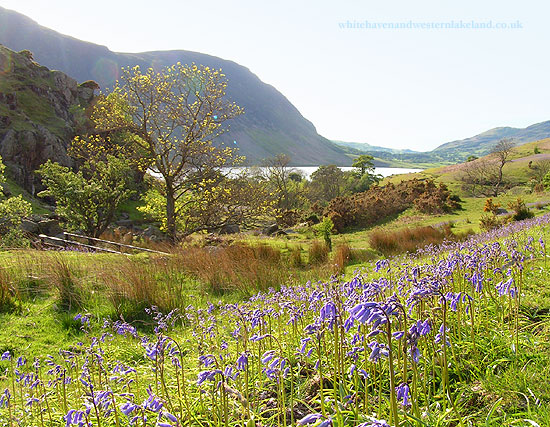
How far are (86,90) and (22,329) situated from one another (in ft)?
167

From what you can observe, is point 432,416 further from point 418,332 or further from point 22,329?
point 22,329

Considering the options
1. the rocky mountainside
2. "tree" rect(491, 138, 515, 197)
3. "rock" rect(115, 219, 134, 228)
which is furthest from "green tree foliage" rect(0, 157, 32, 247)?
"tree" rect(491, 138, 515, 197)

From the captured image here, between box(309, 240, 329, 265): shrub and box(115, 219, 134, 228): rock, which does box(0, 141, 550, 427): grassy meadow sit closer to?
box(309, 240, 329, 265): shrub

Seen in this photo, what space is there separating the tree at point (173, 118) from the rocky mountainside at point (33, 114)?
21.7 meters

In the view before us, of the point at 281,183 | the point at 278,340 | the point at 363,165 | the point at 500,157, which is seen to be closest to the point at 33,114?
the point at 281,183

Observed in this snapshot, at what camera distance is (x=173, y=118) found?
17.0 meters

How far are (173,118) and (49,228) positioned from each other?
883 centimetres

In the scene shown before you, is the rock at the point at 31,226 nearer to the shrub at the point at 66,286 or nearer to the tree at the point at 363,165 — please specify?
the shrub at the point at 66,286

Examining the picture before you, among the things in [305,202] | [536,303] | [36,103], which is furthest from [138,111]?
[305,202]

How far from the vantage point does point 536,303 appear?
3801mm

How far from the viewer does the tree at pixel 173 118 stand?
1673cm

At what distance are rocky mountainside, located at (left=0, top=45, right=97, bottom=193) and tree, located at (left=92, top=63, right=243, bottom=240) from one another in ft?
71.3

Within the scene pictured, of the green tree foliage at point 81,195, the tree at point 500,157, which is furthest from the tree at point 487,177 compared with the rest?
the green tree foliage at point 81,195

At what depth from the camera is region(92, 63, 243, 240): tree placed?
16.7 meters
